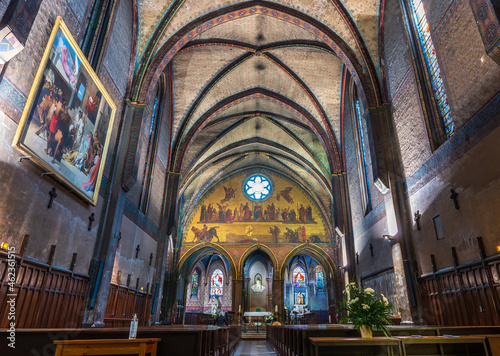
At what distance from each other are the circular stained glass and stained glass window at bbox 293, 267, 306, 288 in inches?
495

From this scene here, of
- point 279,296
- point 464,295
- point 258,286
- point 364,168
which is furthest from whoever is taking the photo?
point 258,286

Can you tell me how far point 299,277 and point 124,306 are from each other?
2557 centimetres

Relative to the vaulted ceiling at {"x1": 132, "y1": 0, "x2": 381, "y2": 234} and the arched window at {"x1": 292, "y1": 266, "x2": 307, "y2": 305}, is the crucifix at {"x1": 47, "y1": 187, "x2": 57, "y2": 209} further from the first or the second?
the arched window at {"x1": 292, "y1": 266, "x2": 307, "y2": 305}

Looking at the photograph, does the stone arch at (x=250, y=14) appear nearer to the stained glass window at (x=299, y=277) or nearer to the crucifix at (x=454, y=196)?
the crucifix at (x=454, y=196)

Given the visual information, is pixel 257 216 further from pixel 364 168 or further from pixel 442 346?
pixel 442 346

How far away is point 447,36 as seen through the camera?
25.5 feet

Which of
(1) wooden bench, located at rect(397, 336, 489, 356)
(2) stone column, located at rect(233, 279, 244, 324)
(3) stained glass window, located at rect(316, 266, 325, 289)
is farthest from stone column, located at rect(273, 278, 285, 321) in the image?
(1) wooden bench, located at rect(397, 336, 489, 356)

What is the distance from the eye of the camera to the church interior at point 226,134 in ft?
19.4

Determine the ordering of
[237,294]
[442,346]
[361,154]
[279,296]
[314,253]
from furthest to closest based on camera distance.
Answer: [314,253] → [237,294] → [279,296] → [361,154] → [442,346]

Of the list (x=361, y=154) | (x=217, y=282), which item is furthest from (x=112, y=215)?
(x=217, y=282)

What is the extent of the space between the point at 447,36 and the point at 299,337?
763 cm

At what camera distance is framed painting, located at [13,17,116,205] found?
6.17 m

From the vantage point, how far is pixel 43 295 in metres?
6.87

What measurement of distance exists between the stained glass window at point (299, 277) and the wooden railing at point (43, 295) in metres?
28.3
